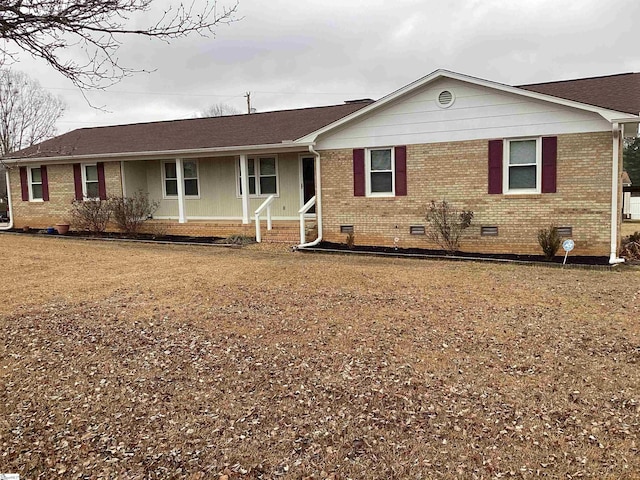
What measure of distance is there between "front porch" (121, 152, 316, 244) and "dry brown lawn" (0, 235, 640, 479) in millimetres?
7336

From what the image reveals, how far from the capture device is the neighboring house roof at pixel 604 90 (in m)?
11.0

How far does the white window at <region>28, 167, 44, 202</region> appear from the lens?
19.1 meters

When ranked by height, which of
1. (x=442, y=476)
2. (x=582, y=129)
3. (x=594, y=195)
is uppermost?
(x=582, y=129)

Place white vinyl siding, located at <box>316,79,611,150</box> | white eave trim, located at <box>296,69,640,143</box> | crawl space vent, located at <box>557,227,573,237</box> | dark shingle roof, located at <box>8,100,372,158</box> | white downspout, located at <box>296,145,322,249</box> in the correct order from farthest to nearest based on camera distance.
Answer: dark shingle roof, located at <box>8,100,372,158</box>
white downspout, located at <box>296,145,322,249</box>
crawl space vent, located at <box>557,227,573,237</box>
white vinyl siding, located at <box>316,79,611,150</box>
white eave trim, located at <box>296,69,640,143</box>

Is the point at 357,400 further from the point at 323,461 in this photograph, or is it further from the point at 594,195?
the point at 594,195

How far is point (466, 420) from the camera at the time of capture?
12.8 feet

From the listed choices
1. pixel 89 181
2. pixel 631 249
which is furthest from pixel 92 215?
pixel 631 249

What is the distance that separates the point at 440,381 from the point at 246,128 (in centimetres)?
1437

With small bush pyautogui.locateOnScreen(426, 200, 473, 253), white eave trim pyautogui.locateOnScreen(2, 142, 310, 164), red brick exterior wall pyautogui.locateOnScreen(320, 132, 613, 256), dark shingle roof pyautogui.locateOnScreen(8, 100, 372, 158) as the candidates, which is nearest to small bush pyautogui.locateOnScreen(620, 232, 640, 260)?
red brick exterior wall pyautogui.locateOnScreen(320, 132, 613, 256)

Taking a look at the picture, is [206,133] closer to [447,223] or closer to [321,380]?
[447,223]

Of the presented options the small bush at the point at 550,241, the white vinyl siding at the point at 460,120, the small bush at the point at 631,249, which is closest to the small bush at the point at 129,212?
the white vinyl siding at the point at 460,120

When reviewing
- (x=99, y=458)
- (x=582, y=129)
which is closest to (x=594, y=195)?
(x=582, y=129)

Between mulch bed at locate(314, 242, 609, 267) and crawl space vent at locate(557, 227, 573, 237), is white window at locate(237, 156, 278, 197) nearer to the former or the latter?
mulch bed at locate(314, 242, 609, 267)

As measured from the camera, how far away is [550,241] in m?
11.1
